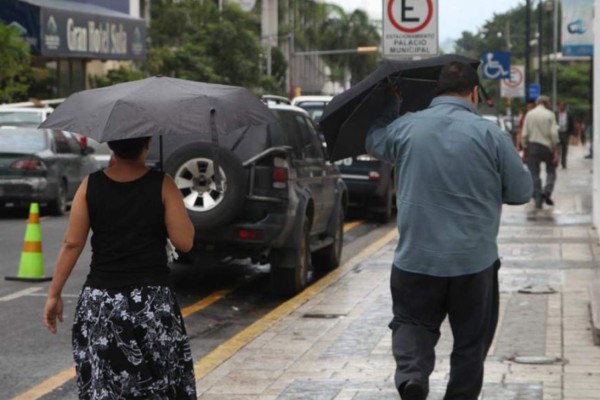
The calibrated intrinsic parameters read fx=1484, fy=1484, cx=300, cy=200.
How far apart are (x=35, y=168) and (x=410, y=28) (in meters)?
9.24

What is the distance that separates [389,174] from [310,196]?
Answer: 28.7ft

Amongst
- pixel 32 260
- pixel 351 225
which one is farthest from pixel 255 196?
pixel 351 225

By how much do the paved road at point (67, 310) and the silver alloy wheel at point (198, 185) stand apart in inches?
36.5

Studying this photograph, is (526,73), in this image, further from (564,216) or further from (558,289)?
(558,289)

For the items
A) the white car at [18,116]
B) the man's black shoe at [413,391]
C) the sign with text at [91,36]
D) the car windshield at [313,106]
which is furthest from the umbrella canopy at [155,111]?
the sign with text at [91,36]

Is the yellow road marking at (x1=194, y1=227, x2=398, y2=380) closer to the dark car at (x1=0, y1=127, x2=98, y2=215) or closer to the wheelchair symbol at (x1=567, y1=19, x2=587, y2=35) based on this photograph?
the dark car at (x1=0, y1=127, x2=98, y2=215)

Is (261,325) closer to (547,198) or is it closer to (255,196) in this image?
(255,196)

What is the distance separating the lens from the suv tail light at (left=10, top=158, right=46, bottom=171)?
74.2 ft

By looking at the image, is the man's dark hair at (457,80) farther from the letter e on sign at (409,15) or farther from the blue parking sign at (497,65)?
the blue parking sign at (497,65)

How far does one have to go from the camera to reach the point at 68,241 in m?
6.27

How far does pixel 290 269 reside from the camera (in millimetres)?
13391

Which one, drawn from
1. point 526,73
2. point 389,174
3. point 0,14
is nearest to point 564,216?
point 389,174

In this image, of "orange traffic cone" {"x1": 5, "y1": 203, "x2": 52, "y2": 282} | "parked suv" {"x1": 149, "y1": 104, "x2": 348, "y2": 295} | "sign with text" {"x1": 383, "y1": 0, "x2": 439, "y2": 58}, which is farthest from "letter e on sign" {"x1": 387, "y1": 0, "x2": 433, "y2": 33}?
"orange traffic cone" {"x1": 5, "y1": 203, "x2": 52, "y2": 282}

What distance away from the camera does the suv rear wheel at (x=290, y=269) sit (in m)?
13.4
